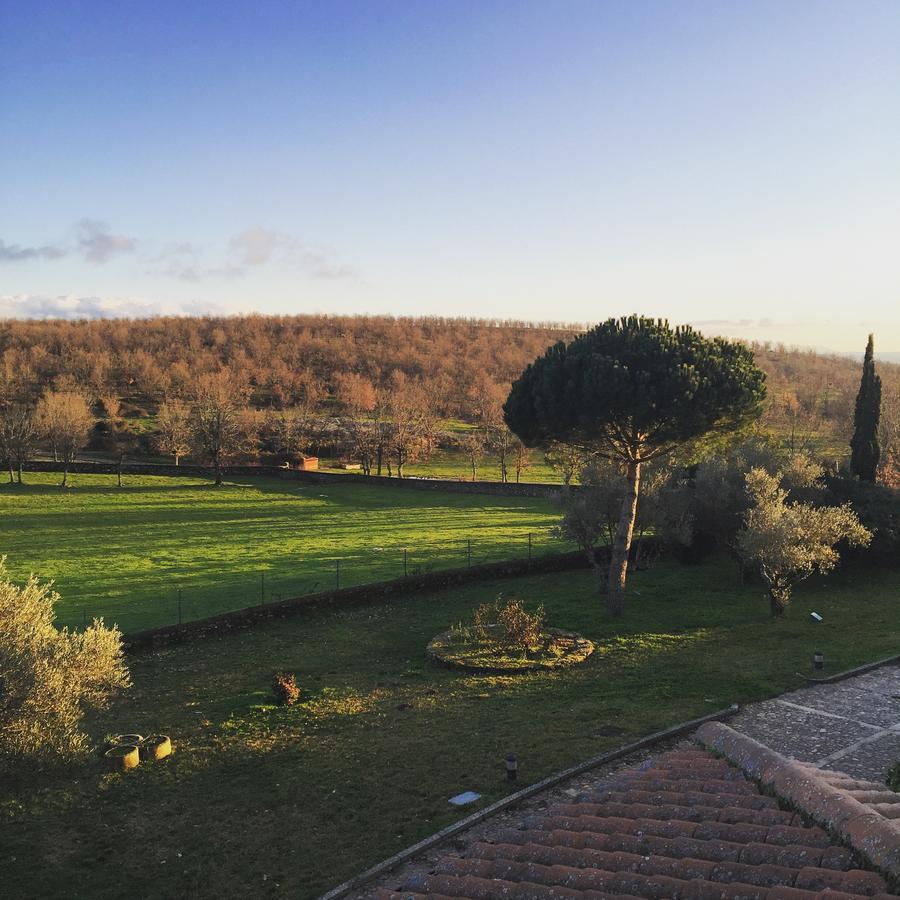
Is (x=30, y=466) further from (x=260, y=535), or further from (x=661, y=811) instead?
(x=661, y=811)

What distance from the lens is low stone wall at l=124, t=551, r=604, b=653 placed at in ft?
80.9

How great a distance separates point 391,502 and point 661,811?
165 feet

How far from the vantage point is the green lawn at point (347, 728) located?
12172 mm

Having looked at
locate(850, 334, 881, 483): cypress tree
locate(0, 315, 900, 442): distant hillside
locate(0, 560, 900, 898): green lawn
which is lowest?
locate(0, 560, 900, 898): green lawn

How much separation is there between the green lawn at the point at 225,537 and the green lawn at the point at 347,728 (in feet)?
17.4

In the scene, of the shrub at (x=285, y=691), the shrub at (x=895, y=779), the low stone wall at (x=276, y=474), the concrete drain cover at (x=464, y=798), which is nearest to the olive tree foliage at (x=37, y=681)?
the shrub at (x=285, y=691)

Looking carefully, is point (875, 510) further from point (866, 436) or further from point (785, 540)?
point (785, 540)

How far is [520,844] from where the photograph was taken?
911 centimetres

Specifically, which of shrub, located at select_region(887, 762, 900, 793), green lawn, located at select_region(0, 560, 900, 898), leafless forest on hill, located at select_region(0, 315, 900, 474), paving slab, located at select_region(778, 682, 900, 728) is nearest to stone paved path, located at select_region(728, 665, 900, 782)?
paving slab, located at select_region(778, 682, 900, 728)

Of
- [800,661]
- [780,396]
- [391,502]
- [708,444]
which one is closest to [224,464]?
[391,502]

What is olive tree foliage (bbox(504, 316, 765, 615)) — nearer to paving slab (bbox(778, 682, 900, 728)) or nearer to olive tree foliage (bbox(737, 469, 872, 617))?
olive tree foliage (bbox(737, 469, 872, 617))

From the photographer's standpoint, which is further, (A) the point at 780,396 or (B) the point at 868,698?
(A) the point at 780,396

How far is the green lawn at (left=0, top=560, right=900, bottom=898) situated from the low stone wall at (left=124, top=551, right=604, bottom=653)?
23.8 inches

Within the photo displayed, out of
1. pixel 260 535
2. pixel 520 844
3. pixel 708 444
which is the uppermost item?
pixel 708 444
